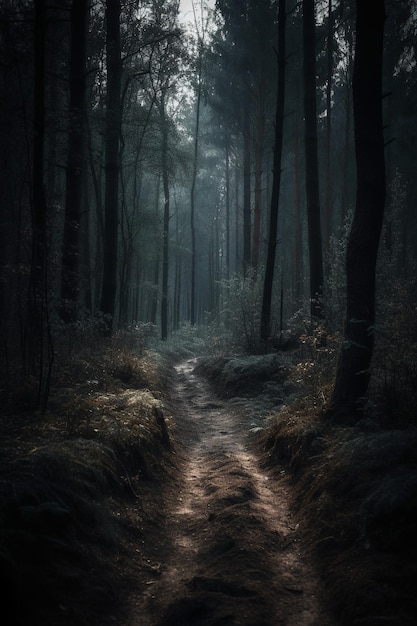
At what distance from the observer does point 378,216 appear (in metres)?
5.48

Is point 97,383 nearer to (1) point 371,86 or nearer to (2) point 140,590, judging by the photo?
(2) point 140,590

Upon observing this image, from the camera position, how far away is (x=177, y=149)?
68.2 feet

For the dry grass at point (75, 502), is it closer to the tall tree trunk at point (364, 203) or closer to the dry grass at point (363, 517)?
the dry grass at point (363, 517)

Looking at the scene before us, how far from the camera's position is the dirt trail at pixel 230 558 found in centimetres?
290

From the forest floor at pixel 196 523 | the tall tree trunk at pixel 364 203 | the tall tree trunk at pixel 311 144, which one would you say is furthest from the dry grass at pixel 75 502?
the tall tree trunk at pixel 311 144

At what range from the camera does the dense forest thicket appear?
6137mm

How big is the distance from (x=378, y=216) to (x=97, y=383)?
526 centimetres

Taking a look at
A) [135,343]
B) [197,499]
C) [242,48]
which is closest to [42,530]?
[197,499]

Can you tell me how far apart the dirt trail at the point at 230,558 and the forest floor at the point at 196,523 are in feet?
0.05

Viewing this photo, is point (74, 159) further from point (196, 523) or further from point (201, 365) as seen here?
point (196, 523)

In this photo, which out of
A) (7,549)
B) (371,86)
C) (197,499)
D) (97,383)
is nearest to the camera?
(7,549)

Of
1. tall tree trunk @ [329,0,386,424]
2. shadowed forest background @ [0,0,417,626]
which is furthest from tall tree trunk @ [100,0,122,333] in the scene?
tall tree trunk @ [329,0,386,424]

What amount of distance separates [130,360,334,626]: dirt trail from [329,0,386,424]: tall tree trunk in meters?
1.69

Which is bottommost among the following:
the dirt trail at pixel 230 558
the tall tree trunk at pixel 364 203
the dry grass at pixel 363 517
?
the dirt trail at pixel 230 558
